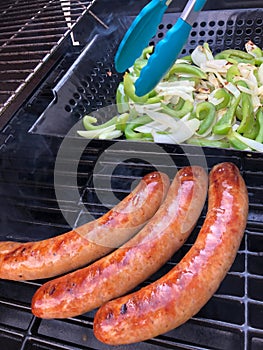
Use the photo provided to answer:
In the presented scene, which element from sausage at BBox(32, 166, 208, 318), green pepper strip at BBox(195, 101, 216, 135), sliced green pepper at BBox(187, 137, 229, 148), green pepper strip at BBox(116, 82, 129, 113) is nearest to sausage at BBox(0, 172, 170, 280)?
sausage at BBox(32, 166, 208, 318)

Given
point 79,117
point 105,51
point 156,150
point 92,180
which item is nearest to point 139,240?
point 156,150

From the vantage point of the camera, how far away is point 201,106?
2441 millimetres

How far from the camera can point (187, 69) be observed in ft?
8.87

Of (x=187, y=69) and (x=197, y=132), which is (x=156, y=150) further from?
(x=187, y=69)

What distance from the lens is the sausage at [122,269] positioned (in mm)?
1626

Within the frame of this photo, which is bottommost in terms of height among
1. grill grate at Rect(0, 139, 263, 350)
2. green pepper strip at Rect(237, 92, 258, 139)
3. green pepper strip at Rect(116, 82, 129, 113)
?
grill grate at Rect(0, 139, 263, 350)

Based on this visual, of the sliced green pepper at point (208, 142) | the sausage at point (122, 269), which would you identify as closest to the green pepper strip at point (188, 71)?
the sliced green pepper at point (208, 142)

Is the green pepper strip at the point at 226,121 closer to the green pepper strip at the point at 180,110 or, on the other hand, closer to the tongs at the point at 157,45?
the green pepper strip at the point at 180,110

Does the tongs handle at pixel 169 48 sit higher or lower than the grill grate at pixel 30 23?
lower

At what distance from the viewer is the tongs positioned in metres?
1.57

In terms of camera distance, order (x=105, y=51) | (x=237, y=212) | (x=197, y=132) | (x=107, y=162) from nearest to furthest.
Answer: (x=237, y=212) → (x=107, y=162) → (x=197, y=132) → (x=105, y=51)

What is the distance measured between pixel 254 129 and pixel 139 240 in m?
1.08

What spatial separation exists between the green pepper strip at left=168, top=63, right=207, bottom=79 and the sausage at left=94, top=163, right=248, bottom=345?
1246mm

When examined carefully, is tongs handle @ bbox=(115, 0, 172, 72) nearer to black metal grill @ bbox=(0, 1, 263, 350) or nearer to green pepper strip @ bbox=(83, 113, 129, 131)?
black metal grill @ bbox=(0, 1, 263, 350)
